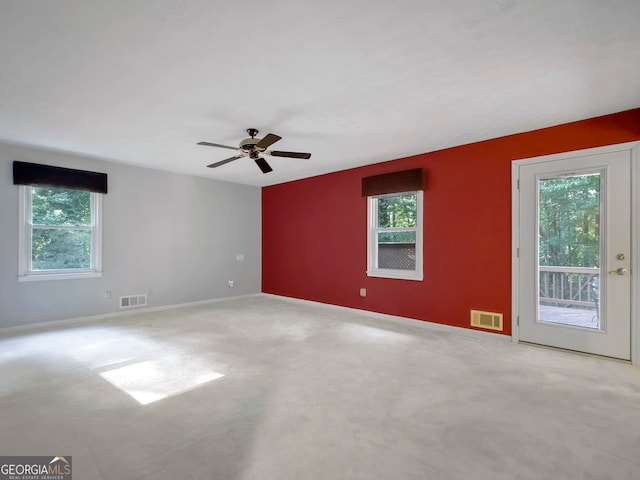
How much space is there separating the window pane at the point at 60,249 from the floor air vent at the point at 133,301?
722 millimetres

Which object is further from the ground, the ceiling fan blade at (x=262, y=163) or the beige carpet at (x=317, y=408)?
the ceiling fan blade at (x=262, y=163)

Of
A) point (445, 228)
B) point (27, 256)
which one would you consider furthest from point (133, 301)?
point (445, 228)

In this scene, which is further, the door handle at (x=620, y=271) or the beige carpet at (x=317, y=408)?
the door handle at (x=620, y=271)

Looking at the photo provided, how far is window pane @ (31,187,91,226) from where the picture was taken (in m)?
4.32

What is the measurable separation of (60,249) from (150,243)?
1166 millimetres

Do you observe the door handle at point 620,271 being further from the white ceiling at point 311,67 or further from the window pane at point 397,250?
the window pane at point 397,250

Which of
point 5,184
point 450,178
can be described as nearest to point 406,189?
point 450,178

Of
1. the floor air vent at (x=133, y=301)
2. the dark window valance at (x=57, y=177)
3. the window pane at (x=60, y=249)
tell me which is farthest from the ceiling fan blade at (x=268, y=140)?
the floor air vent at (x=133, y=301)

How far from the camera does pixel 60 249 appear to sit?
4.51 m

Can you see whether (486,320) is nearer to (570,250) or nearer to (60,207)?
(570,250)

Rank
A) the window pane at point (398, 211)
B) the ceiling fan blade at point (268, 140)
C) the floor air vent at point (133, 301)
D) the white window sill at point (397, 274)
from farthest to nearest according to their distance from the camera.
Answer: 1. the floor air vent at point (133, 301)
2. the window pane at point (398, 211)
3. the white window sill at point (397, 274)
4. the ceiling fan blade at point (268, 140)

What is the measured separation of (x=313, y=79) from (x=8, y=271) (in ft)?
14.8

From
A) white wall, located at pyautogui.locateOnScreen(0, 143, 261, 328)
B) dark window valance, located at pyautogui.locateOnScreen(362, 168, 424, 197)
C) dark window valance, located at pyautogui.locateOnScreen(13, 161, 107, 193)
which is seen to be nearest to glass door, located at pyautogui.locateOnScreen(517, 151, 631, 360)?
dark window valance, located at pyautogui.locateOnScreen(362, 168, 424, 197)

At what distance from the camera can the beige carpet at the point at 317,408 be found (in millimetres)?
1615
